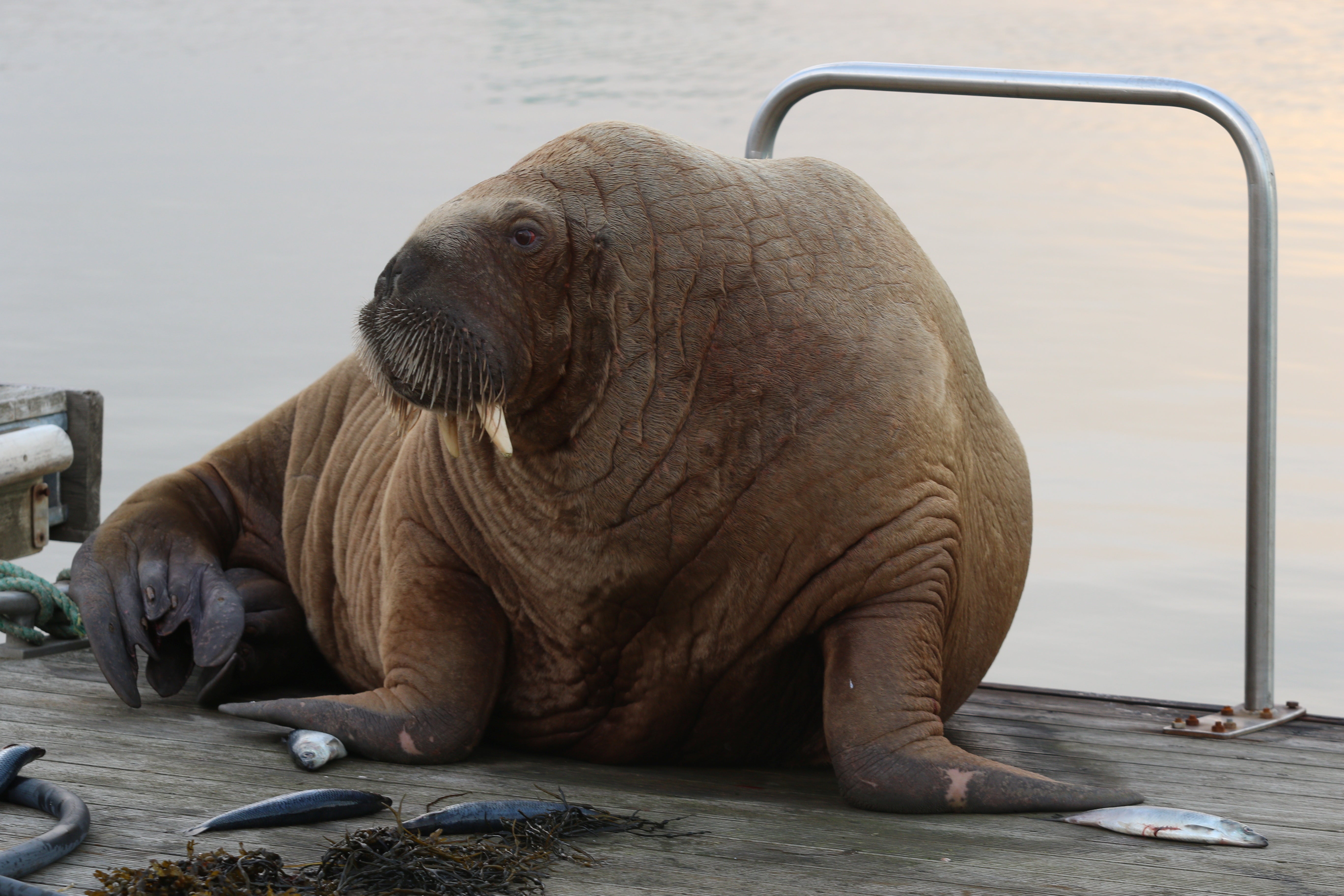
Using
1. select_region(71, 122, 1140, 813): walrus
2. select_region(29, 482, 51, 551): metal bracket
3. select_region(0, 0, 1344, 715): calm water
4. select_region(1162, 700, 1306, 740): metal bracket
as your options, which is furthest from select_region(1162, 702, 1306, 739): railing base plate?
select_region(29, 482, 51, 551): metal bracket

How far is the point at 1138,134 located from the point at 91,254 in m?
12.7

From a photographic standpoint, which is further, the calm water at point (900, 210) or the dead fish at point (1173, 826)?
the calm water at point (900, 210)

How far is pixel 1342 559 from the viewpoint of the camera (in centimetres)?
862

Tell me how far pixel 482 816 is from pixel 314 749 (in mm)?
567

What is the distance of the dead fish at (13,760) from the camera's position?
10.6 feet

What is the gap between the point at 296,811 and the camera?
10.3 ft

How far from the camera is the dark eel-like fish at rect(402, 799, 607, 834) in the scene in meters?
3.09

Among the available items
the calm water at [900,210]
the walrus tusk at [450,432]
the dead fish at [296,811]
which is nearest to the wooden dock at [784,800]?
the dead fish at [296,811]

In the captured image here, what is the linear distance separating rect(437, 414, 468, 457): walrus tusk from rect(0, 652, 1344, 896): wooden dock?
2.33ft

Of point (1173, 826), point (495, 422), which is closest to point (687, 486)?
point (495, 422)

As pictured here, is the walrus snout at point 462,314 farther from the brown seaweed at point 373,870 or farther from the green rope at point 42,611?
the green rope at point 42,611

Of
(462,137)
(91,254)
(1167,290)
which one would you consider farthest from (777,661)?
(462,137)

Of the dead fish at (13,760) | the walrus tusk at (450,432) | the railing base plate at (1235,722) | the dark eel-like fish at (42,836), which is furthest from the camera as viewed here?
the railing base plate at (1235,722)

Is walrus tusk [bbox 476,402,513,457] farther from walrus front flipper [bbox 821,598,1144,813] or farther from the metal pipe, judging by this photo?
the metal pipe
